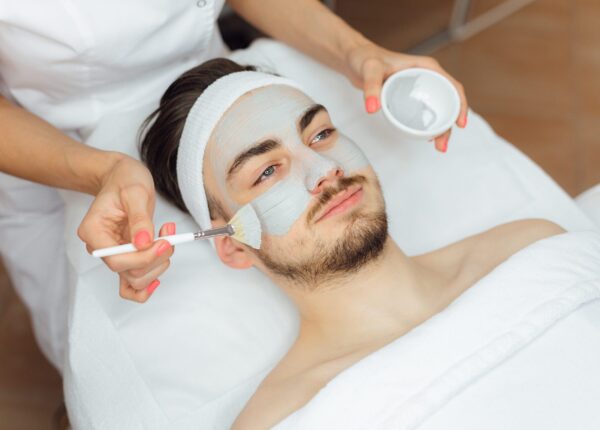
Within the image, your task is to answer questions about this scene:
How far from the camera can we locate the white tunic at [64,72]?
1.29 meters

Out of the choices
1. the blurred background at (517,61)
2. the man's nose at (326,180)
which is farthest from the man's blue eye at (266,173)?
the blurred background at (517,61)

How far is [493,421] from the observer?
3.75 feet

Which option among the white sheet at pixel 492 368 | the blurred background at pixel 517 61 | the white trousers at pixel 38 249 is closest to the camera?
the white sheet at pixel 492 368

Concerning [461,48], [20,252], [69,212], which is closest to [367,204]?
[69,212]

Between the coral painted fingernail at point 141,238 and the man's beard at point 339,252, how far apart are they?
36 centimetres

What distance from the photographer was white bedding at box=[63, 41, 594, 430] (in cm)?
137

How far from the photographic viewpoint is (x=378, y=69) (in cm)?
146

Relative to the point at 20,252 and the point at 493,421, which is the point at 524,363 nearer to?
the point at 493,421

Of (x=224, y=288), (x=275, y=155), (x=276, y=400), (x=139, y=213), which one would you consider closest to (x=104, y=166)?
(x=139, y=213)

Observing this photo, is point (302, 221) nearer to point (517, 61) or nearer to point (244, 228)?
point (244, 228)

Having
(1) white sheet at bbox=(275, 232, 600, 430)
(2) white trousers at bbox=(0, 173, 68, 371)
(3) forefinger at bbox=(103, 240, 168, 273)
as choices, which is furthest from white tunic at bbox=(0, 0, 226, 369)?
(1) white sheet at bbox=(275, 232, 600, 430)

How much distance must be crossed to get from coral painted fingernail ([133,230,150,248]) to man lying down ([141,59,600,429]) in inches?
12.9

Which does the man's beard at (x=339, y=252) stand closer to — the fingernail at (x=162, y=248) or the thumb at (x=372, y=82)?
the thumb at (x=372, y=82)

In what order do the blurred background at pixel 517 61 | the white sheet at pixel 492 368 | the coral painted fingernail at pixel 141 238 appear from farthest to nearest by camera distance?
the blurred background at pixel 517 61 < the white sheet at pixel 492 368 < the coral painted fingernail at pixel 141 238
